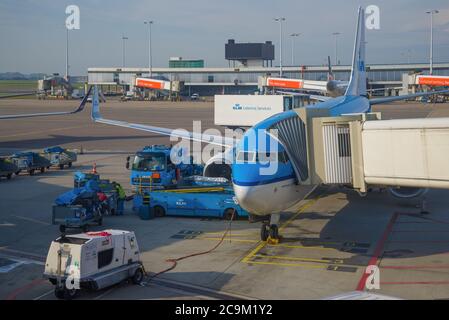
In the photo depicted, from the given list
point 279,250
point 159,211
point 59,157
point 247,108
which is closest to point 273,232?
point 279,250

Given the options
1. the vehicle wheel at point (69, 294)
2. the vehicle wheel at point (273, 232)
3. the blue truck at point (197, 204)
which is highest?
the blue truck at point (197, 204)

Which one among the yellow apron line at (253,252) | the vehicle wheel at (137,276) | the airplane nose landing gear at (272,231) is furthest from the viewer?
the airplane nose landing gear at (272,231)

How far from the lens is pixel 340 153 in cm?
2080

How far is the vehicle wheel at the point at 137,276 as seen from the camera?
17.4 meters

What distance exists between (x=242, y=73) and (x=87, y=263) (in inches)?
5832

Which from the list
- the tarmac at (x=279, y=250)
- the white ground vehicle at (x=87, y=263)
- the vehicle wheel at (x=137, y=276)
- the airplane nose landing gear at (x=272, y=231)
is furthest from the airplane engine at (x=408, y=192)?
the white ground vehicle at (x=87, y=263)

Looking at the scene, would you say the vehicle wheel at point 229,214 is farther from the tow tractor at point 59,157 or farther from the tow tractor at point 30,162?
the tow tractor at point 59,157

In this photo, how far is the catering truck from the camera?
53.0 m

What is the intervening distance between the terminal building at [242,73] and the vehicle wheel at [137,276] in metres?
129

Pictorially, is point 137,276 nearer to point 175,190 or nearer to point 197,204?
point 197,204

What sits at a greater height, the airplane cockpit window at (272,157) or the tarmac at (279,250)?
the airplane cockpit window at (272,157)
